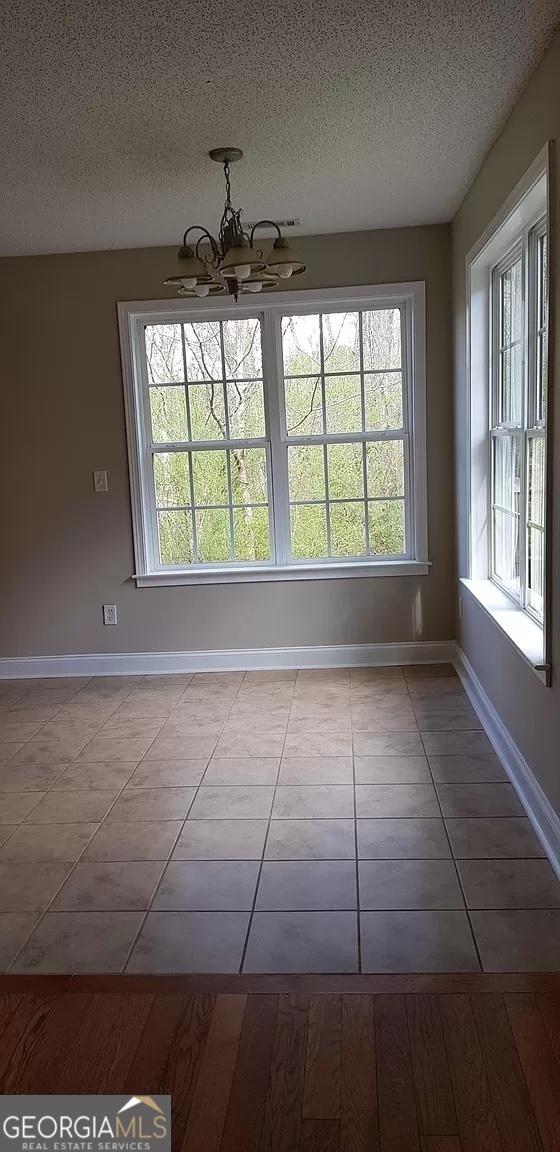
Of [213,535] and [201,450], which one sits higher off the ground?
[201,450]

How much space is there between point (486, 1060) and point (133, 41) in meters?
2.71

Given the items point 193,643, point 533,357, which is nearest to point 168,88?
point 533,357

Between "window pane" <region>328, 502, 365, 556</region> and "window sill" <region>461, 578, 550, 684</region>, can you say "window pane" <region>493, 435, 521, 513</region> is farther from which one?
"window pane" <region>328, 502, 365, 556</region>

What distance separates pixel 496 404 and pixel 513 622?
1193 mm

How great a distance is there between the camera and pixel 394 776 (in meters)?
3.41

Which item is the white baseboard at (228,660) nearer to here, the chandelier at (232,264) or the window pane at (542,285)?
the chandelier at (232,264)

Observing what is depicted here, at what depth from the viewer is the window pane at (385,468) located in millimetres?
4996

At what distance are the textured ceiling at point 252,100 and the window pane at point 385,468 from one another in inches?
52.2

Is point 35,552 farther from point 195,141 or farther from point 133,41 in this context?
point 133,41

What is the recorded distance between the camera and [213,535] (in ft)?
16.9

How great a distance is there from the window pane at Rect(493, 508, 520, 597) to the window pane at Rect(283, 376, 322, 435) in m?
1.30

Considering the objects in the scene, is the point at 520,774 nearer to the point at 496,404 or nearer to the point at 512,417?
the point at 512,417

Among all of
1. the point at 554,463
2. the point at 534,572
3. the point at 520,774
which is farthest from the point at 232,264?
the point at 520,774

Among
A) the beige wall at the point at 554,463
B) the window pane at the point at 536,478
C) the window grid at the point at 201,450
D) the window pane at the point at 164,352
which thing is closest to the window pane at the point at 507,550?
the beige wall at the point at 554,463
